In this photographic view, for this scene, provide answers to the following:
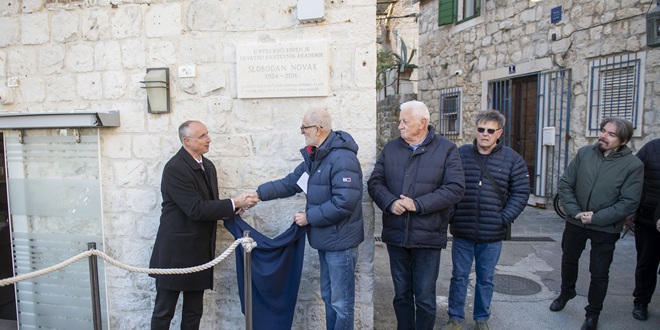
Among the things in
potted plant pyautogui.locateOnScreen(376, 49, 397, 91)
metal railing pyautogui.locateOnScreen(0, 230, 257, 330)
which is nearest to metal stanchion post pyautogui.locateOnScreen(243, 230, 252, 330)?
metal railing pyautogui.locateOnScreen(0, 230, 257, 330)

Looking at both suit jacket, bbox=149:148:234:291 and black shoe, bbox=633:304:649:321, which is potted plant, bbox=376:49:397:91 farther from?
suit jacket, bbox=149:148:234:291

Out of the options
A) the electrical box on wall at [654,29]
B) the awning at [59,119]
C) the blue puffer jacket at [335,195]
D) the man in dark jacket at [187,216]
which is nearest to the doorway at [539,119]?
the electrical box on wall at [654,29]

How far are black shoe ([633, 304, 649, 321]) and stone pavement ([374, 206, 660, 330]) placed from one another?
4cm

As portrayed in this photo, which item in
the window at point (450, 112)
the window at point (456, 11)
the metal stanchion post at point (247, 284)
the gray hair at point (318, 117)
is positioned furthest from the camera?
the window at point (450, 112)

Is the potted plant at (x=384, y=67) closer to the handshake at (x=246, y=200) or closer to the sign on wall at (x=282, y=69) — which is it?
the sign on wall at (x=282, y=69)

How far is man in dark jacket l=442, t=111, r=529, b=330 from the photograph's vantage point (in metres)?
3.37

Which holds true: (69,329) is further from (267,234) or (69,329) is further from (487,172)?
(487,172)

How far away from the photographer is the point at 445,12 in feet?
34.7

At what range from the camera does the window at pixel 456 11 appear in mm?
10080

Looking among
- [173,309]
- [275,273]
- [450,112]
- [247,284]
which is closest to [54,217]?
[173,309]

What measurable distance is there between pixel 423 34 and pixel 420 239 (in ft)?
32.9

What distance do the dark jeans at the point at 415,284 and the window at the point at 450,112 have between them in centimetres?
789

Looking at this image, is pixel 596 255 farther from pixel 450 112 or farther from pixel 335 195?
pixel 450 112

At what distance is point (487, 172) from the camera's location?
340 cm
